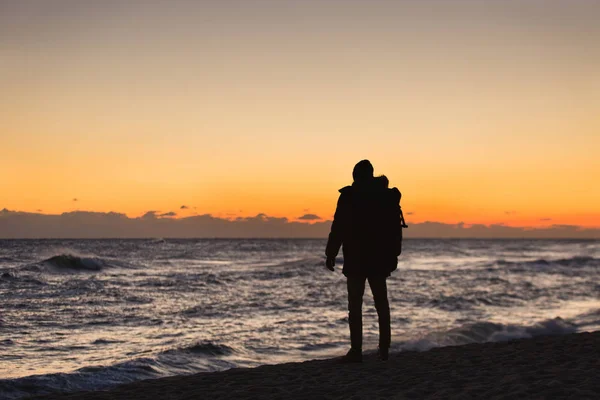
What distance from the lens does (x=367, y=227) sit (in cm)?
636

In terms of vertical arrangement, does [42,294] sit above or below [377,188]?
below

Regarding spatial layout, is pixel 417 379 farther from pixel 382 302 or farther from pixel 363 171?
pixel 363 171

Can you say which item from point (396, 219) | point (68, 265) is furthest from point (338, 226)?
point (68, 265)

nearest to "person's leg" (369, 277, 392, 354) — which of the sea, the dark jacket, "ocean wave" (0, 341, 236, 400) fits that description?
the dark jacket

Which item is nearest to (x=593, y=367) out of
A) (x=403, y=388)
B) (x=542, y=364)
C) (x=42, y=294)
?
(x=542, y=364)

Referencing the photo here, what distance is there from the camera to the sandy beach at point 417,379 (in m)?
5.33

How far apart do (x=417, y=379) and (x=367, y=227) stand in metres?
1.64

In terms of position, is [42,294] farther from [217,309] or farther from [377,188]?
[377,188]

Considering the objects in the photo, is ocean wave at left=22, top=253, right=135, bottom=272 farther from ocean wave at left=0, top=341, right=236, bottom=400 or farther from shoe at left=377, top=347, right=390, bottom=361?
shoe at left=377, top=347, right=390, bottom=361

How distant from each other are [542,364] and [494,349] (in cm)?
188

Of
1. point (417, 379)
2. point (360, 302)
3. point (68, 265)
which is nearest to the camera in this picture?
point (417, 379)

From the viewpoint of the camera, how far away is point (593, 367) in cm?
622

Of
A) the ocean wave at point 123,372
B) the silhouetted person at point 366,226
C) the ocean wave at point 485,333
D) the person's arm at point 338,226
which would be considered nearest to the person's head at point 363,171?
the silhouetted person at point 366,226

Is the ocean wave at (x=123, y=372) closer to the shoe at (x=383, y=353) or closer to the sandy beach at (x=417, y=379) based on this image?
the sandy beach at (x=417, y=379)
